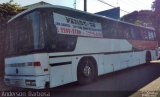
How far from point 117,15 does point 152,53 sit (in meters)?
5.71

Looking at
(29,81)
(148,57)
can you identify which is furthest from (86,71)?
(148,57)

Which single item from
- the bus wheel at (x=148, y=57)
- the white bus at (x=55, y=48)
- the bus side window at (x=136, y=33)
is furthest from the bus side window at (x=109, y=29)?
the bus wheel at (x=148, y=57)

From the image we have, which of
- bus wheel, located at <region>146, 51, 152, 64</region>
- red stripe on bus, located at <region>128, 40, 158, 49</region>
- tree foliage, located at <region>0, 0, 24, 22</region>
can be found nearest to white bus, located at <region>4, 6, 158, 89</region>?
red stripe on bus, located at <region>128, 40, 158, 49</region>

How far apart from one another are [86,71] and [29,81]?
2.82m

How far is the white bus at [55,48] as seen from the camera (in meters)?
9.26

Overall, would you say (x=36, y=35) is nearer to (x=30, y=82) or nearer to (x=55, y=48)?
(x=55, y=48)

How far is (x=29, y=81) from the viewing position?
9336 mm

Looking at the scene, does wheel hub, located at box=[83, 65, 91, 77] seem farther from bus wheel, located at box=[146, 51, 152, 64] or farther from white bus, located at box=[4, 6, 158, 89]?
bus wheel, located at box=[146, 51, 152, 64]

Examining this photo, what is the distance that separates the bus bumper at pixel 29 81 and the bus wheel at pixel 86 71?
214 cm

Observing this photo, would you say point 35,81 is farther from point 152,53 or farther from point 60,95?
point 152,53

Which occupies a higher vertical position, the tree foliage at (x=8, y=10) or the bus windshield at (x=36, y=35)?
the tree foliage at (x=8, y=10)

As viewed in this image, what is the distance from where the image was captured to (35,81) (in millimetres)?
9062

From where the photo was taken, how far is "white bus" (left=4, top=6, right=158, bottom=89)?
9.26 metres

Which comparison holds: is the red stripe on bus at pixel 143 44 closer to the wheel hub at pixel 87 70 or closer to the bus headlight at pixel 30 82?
the wheel hub at pixel 87 70
